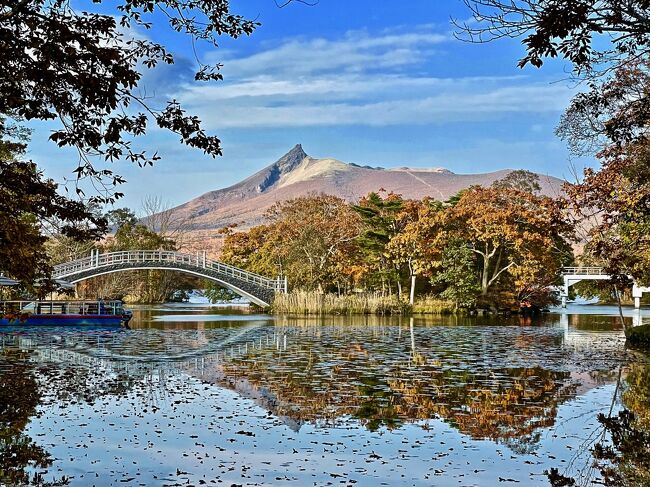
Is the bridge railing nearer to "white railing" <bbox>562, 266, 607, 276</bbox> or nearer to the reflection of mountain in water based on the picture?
the reflection of mountain in water

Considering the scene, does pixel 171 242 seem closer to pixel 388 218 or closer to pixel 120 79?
pixel 388 218

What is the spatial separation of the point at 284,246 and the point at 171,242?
55.3 feet

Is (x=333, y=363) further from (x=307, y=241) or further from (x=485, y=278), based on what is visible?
(x=307, y=241)

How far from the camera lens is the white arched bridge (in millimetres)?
39469

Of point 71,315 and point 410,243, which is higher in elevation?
point 410,243

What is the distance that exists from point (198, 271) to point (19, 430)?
3335 centimetres

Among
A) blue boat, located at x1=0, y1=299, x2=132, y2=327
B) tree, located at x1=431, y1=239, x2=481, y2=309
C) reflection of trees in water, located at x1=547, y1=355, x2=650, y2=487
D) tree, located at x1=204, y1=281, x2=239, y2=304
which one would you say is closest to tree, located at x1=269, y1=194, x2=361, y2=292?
tree, located at x1=431, y1=239, x2=481, y2=309

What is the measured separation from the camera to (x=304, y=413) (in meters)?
8.75

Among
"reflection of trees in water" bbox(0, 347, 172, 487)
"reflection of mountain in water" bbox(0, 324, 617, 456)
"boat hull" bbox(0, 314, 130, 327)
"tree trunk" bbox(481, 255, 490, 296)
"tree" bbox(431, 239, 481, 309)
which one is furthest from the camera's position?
"tree trunk" bbox(481, 255, 490, 296)

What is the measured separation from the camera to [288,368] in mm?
13367

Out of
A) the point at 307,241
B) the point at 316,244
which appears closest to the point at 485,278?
the point at 316,244

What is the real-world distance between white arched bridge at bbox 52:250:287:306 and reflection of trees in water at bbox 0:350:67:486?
2646 centimetres

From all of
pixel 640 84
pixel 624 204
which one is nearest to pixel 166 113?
pixel 640 84

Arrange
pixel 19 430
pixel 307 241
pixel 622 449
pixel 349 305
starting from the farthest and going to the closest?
pixel 307 241
pixel 349 305
pixel 19 430
pixel 622 449
